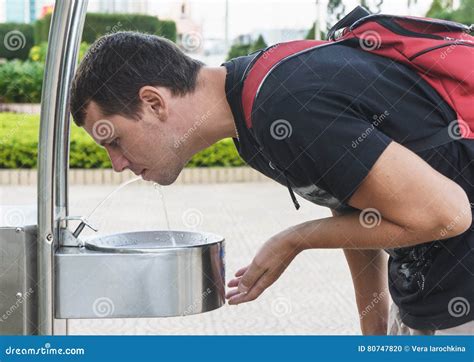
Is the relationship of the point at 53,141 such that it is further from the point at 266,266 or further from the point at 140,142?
the point at 266,266

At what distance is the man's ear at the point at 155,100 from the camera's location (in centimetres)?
139

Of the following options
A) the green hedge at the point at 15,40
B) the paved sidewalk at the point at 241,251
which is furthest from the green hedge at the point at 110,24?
the paved sidewalk at the point at 241,251

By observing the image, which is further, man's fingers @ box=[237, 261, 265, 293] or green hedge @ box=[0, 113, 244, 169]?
green hedge @ box=[0, 113, 244, 169]

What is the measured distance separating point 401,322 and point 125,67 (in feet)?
2.36

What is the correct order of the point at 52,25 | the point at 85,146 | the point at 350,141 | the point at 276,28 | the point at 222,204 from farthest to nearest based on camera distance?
the point at 276,28, the point at 85,146, the point at 222,204, the point at 52,25, the point at 350,141

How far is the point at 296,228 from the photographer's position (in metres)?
1.37

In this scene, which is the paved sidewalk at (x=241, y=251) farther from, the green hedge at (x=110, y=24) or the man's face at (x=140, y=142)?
the green hedge at (x=110, y=24)

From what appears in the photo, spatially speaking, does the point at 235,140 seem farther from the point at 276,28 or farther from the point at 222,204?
the point at 276,28

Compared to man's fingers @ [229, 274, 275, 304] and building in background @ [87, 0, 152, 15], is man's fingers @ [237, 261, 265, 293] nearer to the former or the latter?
man's fingers @ [229, 274, 275, 304]

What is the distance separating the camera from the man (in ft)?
4.00

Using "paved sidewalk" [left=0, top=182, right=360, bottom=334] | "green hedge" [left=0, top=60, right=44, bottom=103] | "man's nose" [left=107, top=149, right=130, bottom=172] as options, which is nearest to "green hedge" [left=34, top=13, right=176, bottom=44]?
"green hedge" [left=0, top=60, right=44, bottom=103]

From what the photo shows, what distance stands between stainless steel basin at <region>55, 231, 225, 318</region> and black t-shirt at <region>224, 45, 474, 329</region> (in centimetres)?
23

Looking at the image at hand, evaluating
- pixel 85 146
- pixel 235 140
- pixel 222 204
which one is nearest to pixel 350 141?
pixel 235 140

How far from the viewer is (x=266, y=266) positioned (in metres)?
1.41
